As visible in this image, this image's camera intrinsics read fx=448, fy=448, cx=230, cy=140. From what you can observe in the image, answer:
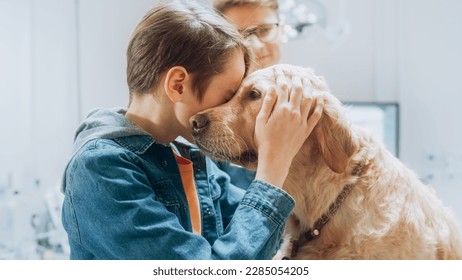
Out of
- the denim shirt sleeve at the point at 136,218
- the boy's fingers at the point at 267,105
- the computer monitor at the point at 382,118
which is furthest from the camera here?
the computer monitor at the point at 382,118

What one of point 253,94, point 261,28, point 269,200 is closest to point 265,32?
point 261,28

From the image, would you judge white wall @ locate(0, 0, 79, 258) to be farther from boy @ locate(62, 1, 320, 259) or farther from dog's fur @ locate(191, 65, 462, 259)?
dog's fur @ locate(191, 65, 462, 259)

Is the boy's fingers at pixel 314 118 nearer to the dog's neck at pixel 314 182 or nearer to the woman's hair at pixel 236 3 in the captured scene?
the dog's neck at pixel 314 182

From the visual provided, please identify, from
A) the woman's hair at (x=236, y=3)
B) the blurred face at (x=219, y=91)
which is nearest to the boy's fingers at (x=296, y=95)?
the blurred face at (x=219, y=91)

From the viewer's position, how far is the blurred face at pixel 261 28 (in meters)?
1.11

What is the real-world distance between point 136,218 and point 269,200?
0.71ft

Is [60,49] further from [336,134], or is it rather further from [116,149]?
[336,134]

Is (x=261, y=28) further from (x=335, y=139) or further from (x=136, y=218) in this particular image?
(x=136, y=218)

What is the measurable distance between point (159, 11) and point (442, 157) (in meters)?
0.79

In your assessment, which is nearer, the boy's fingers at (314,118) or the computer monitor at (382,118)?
the boy's fingers at (314,118)

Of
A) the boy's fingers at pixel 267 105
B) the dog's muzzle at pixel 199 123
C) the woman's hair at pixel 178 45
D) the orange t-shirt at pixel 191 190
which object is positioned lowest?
the orange t-shirt at pixel 191 190

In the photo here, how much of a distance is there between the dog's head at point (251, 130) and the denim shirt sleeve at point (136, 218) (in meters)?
0.15

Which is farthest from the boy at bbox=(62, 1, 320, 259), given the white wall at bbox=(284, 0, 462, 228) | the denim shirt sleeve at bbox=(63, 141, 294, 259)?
the white wall at bbox=(284, 0, 462, 228)

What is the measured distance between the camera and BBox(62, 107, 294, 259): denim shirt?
69 centimetres
